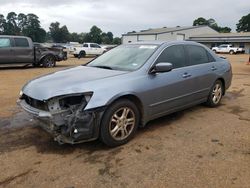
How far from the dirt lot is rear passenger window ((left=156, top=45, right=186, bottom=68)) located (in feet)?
3.64

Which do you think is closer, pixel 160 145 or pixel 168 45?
pixel 160 145

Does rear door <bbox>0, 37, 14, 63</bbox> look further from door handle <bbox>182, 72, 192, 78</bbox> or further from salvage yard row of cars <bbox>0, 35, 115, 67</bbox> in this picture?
door handle <bbox>182, 72, 192, 78</bbox>

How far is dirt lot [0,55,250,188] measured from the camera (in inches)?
133

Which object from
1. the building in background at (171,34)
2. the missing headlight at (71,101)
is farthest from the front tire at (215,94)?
the building in background at (171,34)

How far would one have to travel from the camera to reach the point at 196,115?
602cm

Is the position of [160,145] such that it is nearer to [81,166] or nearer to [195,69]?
[81,166]

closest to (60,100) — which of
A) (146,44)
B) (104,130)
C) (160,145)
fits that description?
(104,130)

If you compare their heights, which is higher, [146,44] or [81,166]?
[146,44]

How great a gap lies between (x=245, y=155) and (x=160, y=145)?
119 centimetres

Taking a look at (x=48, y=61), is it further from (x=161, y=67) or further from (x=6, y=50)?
(x=161, y=67)

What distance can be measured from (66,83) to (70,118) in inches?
22.4

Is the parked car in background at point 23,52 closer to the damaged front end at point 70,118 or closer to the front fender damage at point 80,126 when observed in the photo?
the damaged front end at point 70,118

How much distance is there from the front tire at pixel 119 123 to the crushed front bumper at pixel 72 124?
0.14m

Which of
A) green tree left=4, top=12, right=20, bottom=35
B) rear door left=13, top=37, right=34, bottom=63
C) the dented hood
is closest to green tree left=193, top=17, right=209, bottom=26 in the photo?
green tree left=4, top=12, right=20, bottom=35
